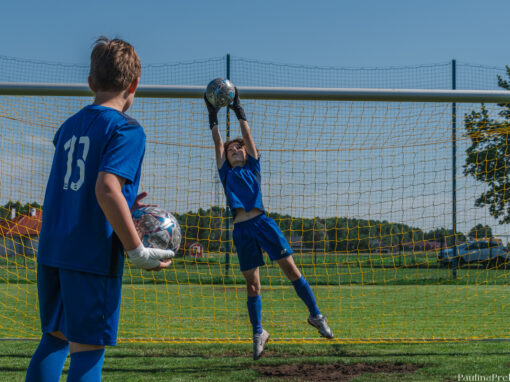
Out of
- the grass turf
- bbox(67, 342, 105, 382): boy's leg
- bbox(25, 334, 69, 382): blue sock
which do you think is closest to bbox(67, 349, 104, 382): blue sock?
bbox(67, 342, 105, 382): boy's leg

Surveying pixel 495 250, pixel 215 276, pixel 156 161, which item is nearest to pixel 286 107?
pixel 156 161

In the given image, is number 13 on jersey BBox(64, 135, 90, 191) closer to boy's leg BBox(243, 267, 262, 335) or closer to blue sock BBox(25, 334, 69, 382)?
blue sock BBox(25, 334, 69, 382)

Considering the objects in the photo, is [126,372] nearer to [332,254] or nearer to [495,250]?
[332,254]

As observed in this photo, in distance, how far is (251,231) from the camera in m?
4.29

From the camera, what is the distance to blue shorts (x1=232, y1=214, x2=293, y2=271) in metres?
4.27

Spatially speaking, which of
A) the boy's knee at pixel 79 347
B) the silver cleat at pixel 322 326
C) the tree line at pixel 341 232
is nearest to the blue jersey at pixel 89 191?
the boy's knee at pixel 79 347

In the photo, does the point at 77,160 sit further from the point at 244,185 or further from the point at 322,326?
the point at 322,326

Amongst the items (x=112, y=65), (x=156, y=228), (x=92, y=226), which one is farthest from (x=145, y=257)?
(x=112, y=65)

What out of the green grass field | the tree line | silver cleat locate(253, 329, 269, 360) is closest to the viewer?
the green grass field

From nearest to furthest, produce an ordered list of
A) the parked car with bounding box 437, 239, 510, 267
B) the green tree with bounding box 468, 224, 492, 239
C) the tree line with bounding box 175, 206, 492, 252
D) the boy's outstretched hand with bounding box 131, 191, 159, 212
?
1. the boy's outstretched hand with bounding box 131, 191, 159, 212
2. the green tree with bounding box 468, 224, 492, 239
3. the tree line with bounding box 175, 206, 492, 252
4. the parked car with bounding box 437, 239, 510, 267

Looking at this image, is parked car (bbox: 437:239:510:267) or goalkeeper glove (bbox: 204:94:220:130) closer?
goalkeeper glove (bbox: 204:94:220:130)

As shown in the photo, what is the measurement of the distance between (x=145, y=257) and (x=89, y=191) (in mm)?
342

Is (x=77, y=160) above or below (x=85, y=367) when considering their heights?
above

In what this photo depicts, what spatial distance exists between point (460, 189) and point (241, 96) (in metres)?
3.11
